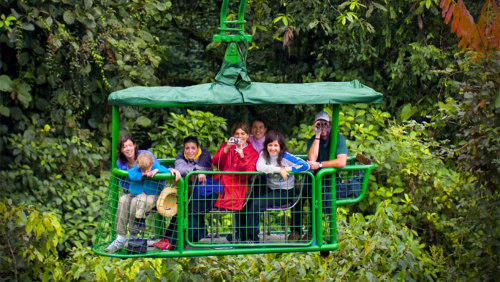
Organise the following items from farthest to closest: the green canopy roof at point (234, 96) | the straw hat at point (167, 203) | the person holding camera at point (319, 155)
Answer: the person holding camera at point (319, 155) → the straw hat at point (167, 203) → the green canopy roof at point (234, 96)

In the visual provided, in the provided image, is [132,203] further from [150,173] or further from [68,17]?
[68,17]

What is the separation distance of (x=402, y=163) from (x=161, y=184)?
458 cm

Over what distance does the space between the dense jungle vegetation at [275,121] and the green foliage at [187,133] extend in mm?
23

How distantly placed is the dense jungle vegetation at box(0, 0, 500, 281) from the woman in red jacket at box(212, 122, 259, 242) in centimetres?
153

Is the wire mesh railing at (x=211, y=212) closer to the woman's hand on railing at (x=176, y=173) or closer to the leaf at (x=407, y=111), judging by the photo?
the woman's hand on railing at (x=176, y=173)

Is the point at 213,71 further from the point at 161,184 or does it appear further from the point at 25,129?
the point at 161,184

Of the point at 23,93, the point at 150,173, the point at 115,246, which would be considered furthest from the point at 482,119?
the point at 23,93

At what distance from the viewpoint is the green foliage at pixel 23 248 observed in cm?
921

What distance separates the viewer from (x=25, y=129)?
10.2m

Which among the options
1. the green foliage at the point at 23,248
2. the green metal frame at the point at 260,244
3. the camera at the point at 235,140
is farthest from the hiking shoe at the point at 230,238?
the green foliage at the point at 23,248

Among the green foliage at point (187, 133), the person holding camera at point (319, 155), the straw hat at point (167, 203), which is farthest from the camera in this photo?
the green foliage at point (187, 133)

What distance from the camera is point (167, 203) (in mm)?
6078

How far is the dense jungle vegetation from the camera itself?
8.20 m

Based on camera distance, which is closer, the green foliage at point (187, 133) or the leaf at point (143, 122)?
the green foliage at point (187, 133)
